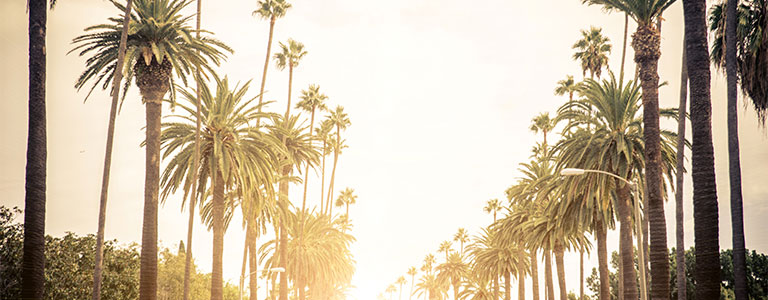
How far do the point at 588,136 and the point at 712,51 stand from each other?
7.33 meters

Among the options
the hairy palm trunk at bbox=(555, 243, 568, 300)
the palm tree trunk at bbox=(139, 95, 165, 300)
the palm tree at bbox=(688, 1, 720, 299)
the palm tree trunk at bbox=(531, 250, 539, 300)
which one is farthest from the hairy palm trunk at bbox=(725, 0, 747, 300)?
the palm tree trunk at bbox=(531, 250, 539, 300)

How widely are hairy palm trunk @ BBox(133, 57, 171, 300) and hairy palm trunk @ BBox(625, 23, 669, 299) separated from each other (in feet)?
69.5

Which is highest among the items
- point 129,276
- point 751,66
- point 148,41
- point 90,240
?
point 148,41

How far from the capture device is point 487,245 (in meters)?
66.2

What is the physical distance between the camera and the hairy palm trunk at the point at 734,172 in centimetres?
1900

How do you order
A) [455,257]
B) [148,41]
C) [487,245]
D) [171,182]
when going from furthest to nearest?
[455,257]
[487,245]
[171,182]
[148,41]

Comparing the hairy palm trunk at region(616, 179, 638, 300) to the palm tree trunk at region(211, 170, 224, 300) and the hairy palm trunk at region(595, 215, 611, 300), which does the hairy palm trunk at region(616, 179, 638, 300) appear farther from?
the palm tree trunk at region(211, 170, 224, 300)

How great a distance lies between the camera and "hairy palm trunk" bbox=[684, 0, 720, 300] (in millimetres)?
15414

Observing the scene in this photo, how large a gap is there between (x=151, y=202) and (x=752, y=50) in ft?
92.3

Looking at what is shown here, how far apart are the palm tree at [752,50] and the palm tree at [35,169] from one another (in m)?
26.5

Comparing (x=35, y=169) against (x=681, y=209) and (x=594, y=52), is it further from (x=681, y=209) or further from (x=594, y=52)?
(x=594, y=52)

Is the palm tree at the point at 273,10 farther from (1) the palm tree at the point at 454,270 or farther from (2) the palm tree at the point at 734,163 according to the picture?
(1) the palm tree at the point at 454,270

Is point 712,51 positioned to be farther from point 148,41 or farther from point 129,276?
point 129,276

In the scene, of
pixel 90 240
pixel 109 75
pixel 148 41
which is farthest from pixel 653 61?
pixel 90 240
